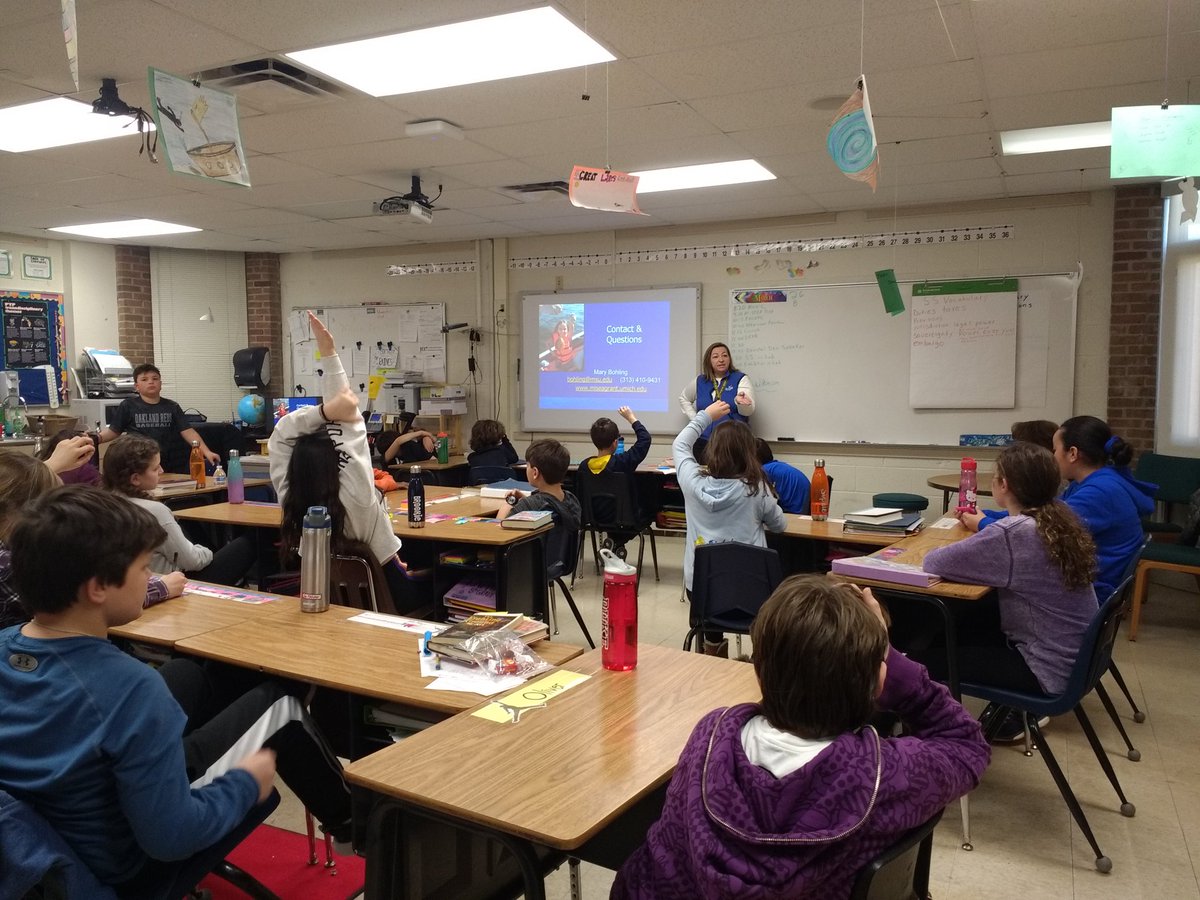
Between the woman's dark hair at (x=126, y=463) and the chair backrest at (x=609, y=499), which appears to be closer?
the woman's dark hair at (x=126, y=463)

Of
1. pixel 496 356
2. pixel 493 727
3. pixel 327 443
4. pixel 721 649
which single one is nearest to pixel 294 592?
pixel 327 443

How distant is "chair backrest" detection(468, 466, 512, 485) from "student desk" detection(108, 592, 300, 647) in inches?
118

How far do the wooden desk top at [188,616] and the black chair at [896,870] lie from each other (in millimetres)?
1777

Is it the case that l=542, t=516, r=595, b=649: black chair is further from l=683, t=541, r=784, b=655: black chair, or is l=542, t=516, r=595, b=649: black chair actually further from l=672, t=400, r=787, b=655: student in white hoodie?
l=683, t=541, r=784, b=655: black chair

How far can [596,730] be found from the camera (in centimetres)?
165

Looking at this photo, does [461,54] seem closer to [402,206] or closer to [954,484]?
[402,206]

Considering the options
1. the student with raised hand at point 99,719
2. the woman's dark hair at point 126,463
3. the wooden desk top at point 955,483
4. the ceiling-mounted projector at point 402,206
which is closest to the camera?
the student with raised hand at point 99,719

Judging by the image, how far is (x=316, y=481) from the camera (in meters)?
2.88

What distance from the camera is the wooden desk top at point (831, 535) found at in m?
3.63

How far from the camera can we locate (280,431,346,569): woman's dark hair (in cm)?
288

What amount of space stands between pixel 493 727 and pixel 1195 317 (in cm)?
565

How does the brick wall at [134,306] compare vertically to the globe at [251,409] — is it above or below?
above

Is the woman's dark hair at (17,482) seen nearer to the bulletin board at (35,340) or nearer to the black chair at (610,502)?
the black chair at (610,502)

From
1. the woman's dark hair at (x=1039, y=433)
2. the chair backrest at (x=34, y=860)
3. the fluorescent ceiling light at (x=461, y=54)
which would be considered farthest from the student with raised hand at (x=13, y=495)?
the woman's dark hair at (x=1039, y=433)
